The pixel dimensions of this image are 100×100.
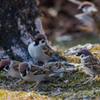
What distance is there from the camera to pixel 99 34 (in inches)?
522

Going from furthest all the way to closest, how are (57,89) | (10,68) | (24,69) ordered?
(10,68) → (57,89) → (24,69)

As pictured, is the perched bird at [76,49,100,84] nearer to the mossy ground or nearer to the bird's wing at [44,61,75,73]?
the mossy ground

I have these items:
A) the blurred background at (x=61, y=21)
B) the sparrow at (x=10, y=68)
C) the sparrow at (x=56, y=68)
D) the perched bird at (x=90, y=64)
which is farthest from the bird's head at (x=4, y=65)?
the blurred background at (x=61, y=21)

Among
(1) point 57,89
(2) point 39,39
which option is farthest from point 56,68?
(2) point 39,39

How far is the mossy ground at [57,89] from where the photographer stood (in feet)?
13.9

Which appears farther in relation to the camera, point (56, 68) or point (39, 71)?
point (56, 68)

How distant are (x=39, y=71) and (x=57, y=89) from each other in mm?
498

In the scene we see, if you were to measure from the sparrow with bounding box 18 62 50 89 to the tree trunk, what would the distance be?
1331 mm

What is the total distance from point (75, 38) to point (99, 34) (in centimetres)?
139

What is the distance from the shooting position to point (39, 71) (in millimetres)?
4859

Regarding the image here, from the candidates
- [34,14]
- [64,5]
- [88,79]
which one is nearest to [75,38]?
[64,5]

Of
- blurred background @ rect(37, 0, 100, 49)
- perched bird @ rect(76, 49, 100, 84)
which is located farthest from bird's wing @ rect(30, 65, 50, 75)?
blurred background @ rect(37, 0, 100, 49)

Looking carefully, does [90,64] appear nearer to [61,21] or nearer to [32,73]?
[32,73]

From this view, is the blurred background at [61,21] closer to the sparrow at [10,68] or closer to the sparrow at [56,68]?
the sparrow at [56,68]
